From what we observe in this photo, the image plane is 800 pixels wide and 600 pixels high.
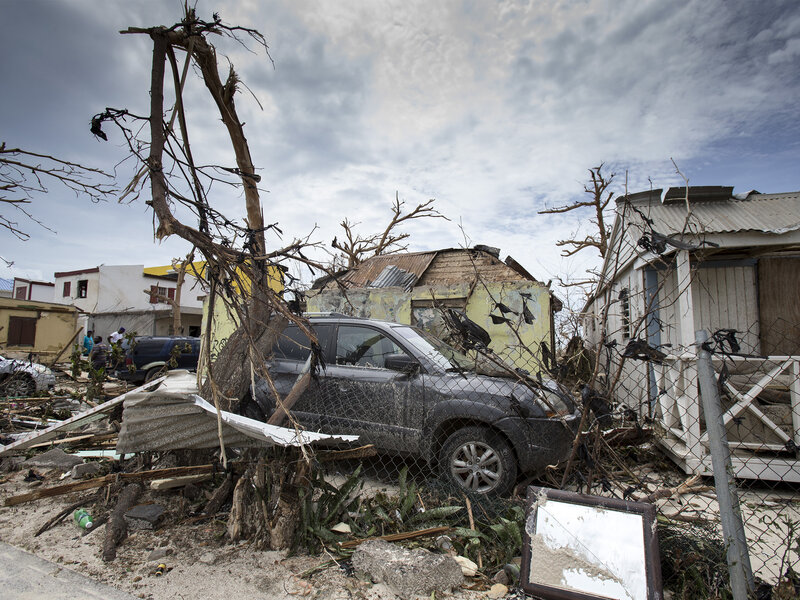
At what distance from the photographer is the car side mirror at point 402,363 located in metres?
4.54

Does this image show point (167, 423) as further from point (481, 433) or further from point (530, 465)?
point (530, 465)

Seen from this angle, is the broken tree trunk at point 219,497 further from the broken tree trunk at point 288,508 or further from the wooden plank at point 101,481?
the broken tree trunk at point 288,508

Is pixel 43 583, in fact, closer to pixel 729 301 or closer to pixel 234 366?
pixel 234 366

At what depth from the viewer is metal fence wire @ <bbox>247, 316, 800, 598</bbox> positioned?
279 centimetres

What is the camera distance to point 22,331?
76.8 ft

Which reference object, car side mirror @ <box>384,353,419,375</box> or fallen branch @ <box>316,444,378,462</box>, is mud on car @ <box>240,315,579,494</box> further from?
fallen branch @ <box>316,444,378,462</box>

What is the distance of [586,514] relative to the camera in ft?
7.40

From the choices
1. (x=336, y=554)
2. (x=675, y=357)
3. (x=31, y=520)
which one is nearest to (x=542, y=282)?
(x=675, y=357)

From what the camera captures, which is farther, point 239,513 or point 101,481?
point 101,481

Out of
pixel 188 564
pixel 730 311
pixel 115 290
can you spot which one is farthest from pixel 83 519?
pixel 115 290

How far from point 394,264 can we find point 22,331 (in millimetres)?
21473

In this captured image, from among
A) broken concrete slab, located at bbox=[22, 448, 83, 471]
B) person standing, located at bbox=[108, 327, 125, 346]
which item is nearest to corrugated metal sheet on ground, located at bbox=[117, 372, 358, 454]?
broken concrete slab, located at bbox=[22, 448, 83, 471]

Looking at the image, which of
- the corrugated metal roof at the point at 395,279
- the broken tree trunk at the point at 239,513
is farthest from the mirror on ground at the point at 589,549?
the corrugated metal roof at the point at 395,279

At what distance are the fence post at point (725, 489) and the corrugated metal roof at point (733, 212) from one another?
4507 mm
